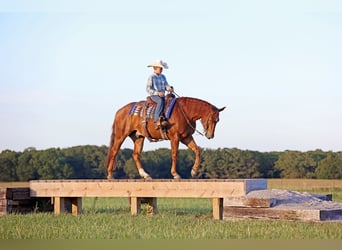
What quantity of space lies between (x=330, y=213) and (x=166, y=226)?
8.85ft

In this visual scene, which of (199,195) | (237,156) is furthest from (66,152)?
(199,195)

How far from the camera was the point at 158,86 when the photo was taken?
49.3 ft

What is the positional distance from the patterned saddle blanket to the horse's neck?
0.23m

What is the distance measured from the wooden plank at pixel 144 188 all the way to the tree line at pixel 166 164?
1809cm

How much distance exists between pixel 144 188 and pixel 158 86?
211cm

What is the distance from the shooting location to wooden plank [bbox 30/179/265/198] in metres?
13.6

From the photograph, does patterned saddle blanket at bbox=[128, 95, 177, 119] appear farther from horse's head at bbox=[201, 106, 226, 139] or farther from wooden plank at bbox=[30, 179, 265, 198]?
wooden plank at bbox=[30, 179, 265, 198]

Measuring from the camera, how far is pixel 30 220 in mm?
13625

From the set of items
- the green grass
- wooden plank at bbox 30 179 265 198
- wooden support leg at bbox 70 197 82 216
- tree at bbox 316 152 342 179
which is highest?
tree at bbox 316 152 342 179

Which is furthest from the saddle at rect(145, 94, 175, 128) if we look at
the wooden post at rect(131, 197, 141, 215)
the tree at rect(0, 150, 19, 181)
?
the tree at rect(0, 150, 19, 181)

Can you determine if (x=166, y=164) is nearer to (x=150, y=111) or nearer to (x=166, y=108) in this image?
(x=150, y=111)

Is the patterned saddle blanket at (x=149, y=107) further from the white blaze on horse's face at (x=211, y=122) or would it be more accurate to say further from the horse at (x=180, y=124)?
the white blaze on horse's face at (x=211, y=122)

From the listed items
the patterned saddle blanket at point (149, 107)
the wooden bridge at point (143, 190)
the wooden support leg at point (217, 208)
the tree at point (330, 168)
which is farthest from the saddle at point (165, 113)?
the tree at point (330, 168)

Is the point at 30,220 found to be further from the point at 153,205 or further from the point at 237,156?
the point at 237,156
